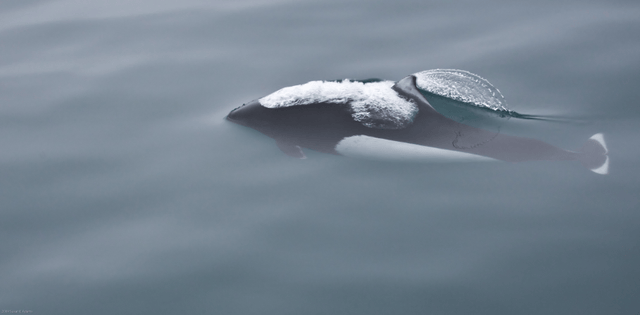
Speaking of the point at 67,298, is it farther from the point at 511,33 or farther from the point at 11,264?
the point at 511,33

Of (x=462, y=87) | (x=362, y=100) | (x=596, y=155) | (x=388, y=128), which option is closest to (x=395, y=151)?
(x=388, y=128)

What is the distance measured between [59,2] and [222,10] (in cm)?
392

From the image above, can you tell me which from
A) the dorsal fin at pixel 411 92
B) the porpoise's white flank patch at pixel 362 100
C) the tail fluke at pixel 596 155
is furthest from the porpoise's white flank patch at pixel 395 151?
the tail fluke at pixel 596 155

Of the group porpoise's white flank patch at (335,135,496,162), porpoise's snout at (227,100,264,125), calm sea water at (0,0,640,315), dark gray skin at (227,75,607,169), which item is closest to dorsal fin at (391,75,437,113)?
dark gray skin at (227,75,607,169)

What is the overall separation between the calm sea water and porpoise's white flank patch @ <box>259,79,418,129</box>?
1.80 feet

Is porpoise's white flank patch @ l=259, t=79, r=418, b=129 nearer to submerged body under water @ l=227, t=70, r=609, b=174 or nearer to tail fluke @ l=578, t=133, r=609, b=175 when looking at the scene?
submerged body under water @ l=227, t=70, r=609, b=174

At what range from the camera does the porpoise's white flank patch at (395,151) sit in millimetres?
5543

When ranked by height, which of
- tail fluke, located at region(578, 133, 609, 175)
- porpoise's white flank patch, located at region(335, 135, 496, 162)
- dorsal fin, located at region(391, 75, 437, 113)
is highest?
dorsal fin, located at region(391, 75, 437, 113)

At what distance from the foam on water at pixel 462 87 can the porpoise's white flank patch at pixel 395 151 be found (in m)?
1.18

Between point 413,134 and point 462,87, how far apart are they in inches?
64.0

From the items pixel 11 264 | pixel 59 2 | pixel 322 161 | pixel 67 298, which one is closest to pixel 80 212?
pixel 11 264

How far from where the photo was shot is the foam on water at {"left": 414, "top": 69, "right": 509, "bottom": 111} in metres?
6.40

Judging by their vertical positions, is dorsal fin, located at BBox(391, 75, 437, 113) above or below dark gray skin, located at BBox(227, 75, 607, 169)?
above

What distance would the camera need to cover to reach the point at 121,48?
8.45m
